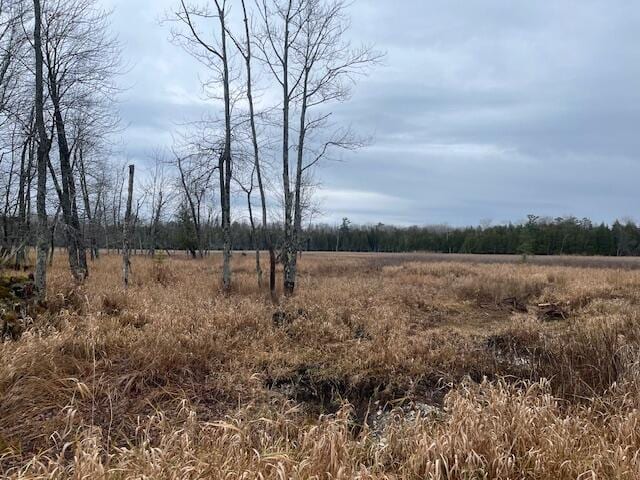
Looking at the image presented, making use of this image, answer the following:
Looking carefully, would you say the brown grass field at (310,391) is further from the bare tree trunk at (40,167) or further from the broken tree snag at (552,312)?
the bare tree trunk at (40,167)

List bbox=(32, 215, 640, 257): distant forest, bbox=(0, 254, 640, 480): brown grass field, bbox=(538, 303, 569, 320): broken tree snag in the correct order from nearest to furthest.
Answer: bbox=(0, 254, 640, 480): brown grass field, bbox=(538, 303, 569, 320): broken tree snag, bbox=(32, 215, 640, 257): distant forest

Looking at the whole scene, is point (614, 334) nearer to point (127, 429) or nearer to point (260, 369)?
point (260, 369)

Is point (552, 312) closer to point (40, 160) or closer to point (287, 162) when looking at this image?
point (287, 162)

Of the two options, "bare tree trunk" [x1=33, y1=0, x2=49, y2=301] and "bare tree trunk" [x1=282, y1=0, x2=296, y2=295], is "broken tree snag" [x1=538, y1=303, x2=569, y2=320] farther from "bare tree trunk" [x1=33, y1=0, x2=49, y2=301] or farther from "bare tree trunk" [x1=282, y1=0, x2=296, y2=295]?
"bare tree trunk" [x1=33, y1=0, x2=49, y2=301]

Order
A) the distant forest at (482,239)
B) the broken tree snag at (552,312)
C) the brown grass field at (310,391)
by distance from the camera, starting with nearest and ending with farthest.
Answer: the brown grass field at (310,391)
the broken tree snag at (552,312)
the distant forest at (482,239)

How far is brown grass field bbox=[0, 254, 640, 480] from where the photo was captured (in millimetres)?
3350

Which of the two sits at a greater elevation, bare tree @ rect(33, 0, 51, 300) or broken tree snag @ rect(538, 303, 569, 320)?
bare tree @ rect(33, 0, 51, 300)

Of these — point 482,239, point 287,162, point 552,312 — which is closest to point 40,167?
point 287,162

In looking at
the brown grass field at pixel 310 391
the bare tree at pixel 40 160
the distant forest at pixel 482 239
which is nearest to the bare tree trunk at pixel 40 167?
the bare tree at pixel 40 160

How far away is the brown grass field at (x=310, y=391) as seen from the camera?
11.0ft

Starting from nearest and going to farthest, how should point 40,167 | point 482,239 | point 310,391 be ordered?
point 310,391
point 40,167
point 482,239

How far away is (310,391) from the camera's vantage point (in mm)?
6359

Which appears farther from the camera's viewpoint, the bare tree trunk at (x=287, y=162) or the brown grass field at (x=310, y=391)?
the bare tree trunk at (x=287, y=162)

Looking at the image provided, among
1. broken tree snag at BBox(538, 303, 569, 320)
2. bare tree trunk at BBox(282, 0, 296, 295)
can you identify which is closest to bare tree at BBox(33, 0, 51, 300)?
bare tree trunk at BBox(282, 0, 296, 295)
